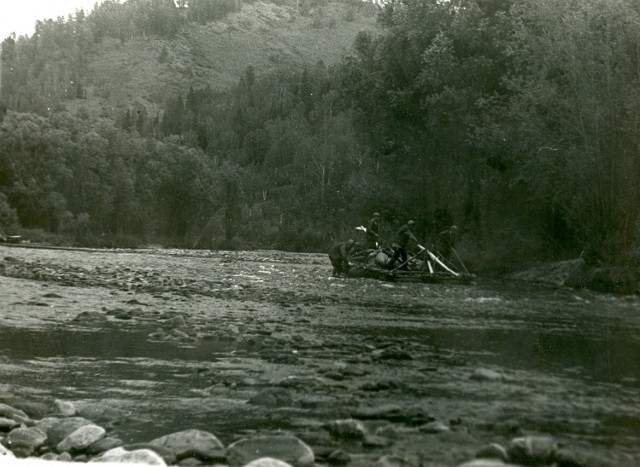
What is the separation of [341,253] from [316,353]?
78cm

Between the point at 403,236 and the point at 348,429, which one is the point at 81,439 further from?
the point at 403,236

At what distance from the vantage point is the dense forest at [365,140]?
11.1 ft

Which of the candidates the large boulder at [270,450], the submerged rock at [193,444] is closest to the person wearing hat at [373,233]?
the large boulder at [270,450]

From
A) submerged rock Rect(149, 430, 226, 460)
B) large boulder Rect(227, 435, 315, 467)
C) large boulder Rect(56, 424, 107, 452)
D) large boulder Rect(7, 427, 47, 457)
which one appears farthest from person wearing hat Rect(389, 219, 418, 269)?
large boulder Rect(7, 427, 47, 457)

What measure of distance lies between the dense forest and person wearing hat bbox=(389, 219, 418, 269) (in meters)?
0.09

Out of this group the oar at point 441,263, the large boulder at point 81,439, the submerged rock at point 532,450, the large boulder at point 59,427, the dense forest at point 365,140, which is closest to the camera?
the submerged rock at point 532,450

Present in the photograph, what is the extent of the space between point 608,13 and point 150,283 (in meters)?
4.25

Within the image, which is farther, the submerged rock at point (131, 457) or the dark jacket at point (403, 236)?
the dark jacket at point (403, 236)

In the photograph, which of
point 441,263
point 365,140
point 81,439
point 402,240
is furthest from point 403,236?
point 81,439

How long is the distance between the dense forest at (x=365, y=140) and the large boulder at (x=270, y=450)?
1388 millimetres

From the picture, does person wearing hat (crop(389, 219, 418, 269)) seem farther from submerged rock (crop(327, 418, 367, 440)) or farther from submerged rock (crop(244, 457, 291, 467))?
submerged rock (crop(244, 457, 291, 467))

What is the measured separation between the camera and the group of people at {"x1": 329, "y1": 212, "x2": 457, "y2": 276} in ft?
13.1

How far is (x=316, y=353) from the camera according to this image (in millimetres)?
3588

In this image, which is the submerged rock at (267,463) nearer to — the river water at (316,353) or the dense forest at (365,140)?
the river water at (316,353)
